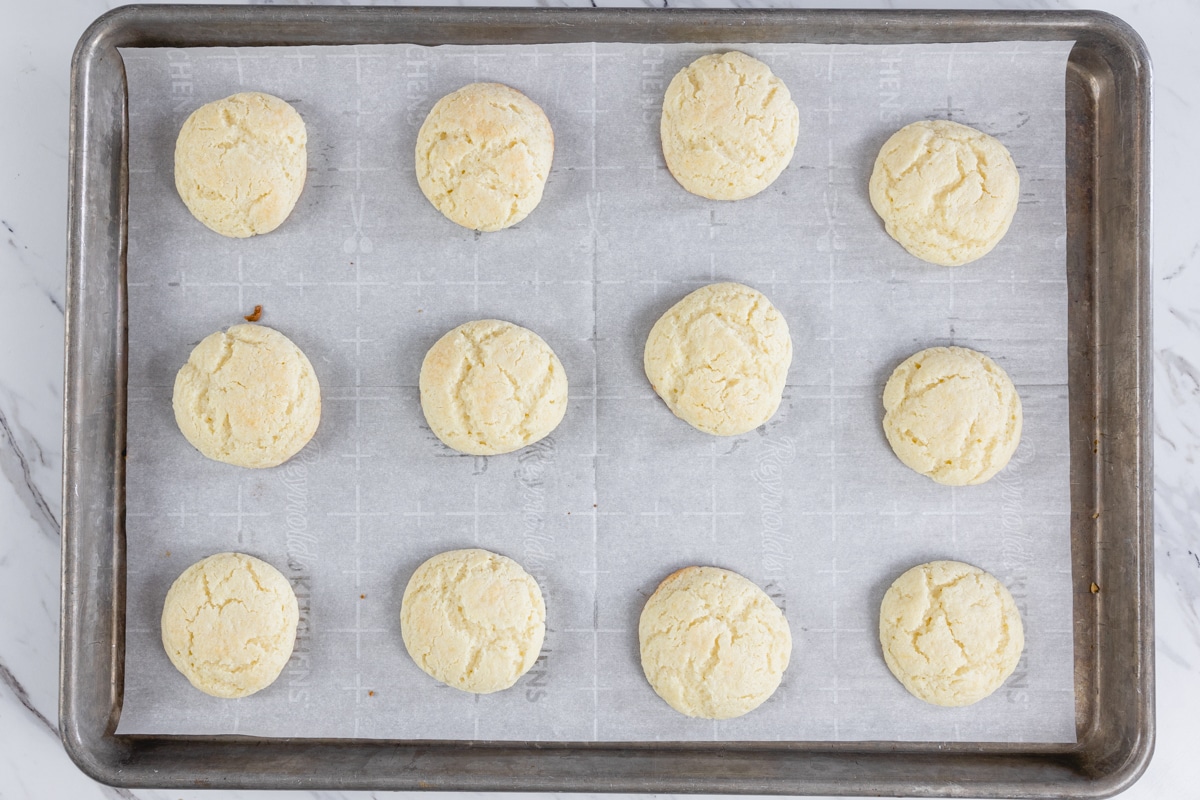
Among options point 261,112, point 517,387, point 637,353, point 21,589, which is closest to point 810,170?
point 637,353

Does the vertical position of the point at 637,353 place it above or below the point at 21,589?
above

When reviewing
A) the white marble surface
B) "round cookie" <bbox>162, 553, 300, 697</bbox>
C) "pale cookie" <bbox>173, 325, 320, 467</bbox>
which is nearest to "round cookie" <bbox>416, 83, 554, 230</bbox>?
the white marble surface

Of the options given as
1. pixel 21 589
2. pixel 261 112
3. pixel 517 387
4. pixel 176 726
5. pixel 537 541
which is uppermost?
pixel 261 112

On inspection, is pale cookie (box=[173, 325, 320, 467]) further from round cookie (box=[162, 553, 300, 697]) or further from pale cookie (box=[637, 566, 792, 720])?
pale cookie (box=[637, 566, 792, 720])

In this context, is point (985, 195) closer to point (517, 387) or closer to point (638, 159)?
point (638, 159)

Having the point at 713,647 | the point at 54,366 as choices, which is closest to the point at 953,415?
the point at 713,647

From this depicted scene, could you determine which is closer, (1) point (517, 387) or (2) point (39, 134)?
(1) point (517, 387)

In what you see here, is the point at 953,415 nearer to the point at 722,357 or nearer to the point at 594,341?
the point at 722,357
